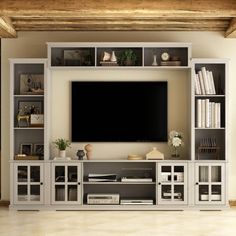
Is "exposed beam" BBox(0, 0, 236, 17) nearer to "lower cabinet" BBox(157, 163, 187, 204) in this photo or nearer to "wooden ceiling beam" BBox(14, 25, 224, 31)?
"wooden ceiling beam" BBox(14, 25, 224, 31)

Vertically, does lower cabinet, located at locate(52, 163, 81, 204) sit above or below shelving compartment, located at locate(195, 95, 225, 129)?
below

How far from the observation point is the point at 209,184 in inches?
301

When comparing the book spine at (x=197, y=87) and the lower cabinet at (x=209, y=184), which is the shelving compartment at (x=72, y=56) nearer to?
the book spine at (x=197, y=87)

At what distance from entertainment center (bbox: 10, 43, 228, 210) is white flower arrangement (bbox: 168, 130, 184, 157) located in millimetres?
128

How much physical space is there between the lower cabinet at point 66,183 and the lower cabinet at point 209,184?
5.29ft

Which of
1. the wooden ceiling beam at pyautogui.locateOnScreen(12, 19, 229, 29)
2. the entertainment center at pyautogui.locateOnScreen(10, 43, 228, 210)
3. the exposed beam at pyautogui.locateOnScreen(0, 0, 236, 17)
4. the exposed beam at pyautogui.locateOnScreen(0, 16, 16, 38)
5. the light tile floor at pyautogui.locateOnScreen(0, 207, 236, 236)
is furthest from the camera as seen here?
the entertainment center at pyautogui.locateOnScreen(10, 43, 228, 210)

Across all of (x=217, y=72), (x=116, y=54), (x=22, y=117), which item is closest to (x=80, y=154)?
(x=22, y=117)

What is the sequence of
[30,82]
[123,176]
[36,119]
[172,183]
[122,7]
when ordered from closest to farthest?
[122,7] < [172,183] < [36,119] < [30,82] < [123,176]

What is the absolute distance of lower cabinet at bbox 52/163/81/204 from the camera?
7648mm

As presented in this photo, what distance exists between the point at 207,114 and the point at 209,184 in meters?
0.95

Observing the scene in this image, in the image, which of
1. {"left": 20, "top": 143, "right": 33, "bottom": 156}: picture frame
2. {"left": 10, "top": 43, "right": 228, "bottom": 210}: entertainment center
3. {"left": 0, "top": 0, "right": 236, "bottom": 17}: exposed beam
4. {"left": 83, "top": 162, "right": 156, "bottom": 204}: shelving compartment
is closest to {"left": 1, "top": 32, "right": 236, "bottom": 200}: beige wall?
{"left": 10, "top": 43, "right": 228, "bottom": 210}: entertainment center

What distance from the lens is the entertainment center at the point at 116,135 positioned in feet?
25.1

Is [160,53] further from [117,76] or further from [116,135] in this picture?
[116,135]

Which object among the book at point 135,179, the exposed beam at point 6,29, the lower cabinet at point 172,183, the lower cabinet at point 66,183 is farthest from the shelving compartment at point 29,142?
the lower cabinet at point 172,183
